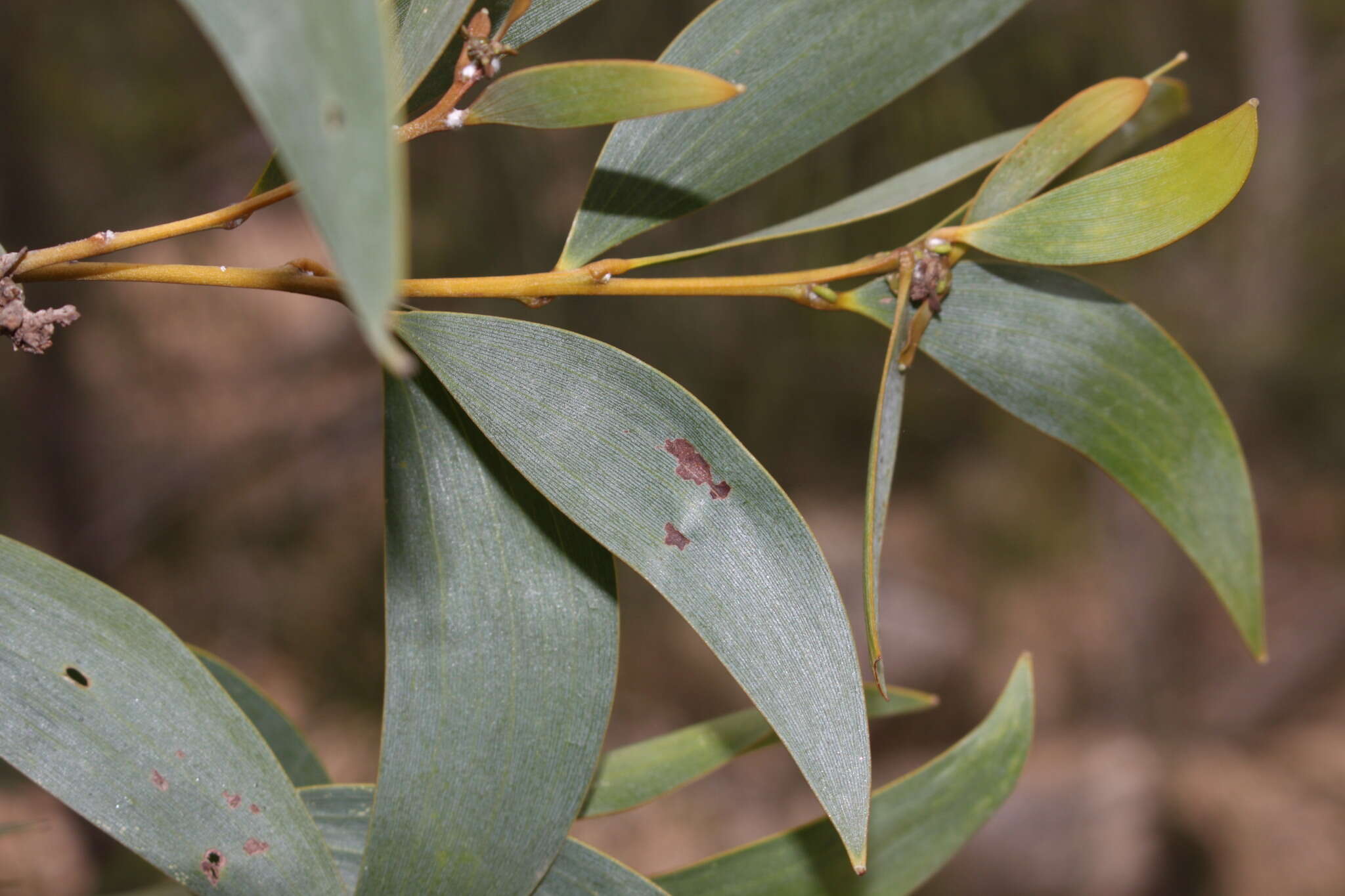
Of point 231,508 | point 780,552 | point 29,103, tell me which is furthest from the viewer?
point 231,508

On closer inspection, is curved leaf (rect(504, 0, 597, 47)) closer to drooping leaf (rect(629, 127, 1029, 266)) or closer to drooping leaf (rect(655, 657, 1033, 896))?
drooping leaf (rect(629, 127, 1029, 266))

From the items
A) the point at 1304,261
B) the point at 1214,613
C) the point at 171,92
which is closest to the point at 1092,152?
the point at 171,92

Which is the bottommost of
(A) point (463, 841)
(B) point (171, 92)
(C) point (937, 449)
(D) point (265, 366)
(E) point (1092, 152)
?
(A) point (463, 841)

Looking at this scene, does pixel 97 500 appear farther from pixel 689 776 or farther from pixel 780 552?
pixel 780 552

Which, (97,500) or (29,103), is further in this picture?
(97,500)

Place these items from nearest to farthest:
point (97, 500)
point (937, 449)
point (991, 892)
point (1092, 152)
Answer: point (1092, 152) → point (97, 500) → point (991, 892) → point (937, 449)

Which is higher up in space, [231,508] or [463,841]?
[231,508]

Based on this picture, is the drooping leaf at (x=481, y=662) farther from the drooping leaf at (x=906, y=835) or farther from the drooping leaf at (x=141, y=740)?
the drooping leaf at (x=906, y=835)
